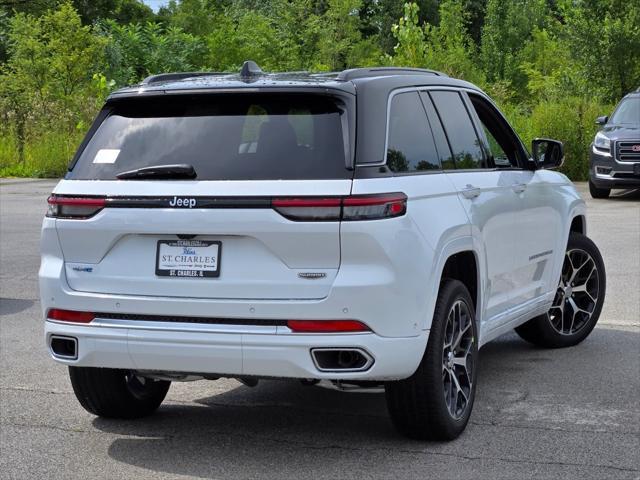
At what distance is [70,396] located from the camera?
7.26 metres

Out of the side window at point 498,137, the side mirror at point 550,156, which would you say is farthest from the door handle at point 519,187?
the side mirror at point 550,156

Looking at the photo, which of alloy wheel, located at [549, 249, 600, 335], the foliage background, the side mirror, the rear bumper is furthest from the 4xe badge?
the foliage background

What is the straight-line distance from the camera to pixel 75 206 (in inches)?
232

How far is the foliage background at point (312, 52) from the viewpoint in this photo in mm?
30766

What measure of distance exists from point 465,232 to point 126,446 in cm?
198

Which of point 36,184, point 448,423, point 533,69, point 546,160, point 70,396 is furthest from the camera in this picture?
point 533,69

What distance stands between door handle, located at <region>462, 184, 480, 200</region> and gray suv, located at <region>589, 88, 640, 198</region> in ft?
52.6

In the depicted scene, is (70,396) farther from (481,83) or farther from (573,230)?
(481,83)

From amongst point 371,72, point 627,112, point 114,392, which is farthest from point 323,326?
point 627,112

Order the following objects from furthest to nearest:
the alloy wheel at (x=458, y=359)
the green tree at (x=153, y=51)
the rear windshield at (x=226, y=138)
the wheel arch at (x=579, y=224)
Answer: the green tree at (x=153, y=51) → the wheel arch at (x=579, y=224) → the alloy wheel at (x=458, y=359) → the rear windshield at (x=226, y=138)

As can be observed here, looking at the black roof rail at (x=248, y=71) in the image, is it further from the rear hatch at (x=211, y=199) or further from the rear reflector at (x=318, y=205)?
the rear reflector at (x=318, y=205)

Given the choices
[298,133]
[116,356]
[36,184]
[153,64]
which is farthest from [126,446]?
[153,64]

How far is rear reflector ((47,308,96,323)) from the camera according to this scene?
19.2 feet

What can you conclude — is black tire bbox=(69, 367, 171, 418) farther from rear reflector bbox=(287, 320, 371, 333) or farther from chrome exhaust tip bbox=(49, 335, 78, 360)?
rear reflector bbox=(287, 320, 371, 333)
